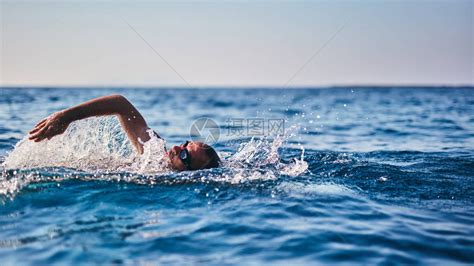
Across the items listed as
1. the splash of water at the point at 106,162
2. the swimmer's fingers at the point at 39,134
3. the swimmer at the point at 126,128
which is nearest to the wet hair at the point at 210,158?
the swimmer at the point at 126,128

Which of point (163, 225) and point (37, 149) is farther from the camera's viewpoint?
point (37, 149)

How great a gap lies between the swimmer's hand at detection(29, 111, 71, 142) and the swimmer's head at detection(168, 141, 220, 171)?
153cm

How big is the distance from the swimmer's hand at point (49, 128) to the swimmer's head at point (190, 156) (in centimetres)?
153

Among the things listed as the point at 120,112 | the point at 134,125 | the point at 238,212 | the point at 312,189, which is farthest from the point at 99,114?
the point at 312,189

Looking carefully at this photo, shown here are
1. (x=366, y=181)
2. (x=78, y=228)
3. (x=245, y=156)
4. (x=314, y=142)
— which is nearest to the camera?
(x=78, y=228)

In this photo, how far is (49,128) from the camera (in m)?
6.05

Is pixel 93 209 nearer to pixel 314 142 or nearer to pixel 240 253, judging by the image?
pixel 240 253

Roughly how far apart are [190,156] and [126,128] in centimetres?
123

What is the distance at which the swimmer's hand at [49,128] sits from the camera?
605 cm

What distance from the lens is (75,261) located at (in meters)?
3.89

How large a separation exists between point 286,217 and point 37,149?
418cm

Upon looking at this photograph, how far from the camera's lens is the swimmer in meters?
6.10

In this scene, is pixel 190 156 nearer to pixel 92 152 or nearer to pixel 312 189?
pixel 312 189

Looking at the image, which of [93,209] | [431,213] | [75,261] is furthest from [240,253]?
[431,213]
